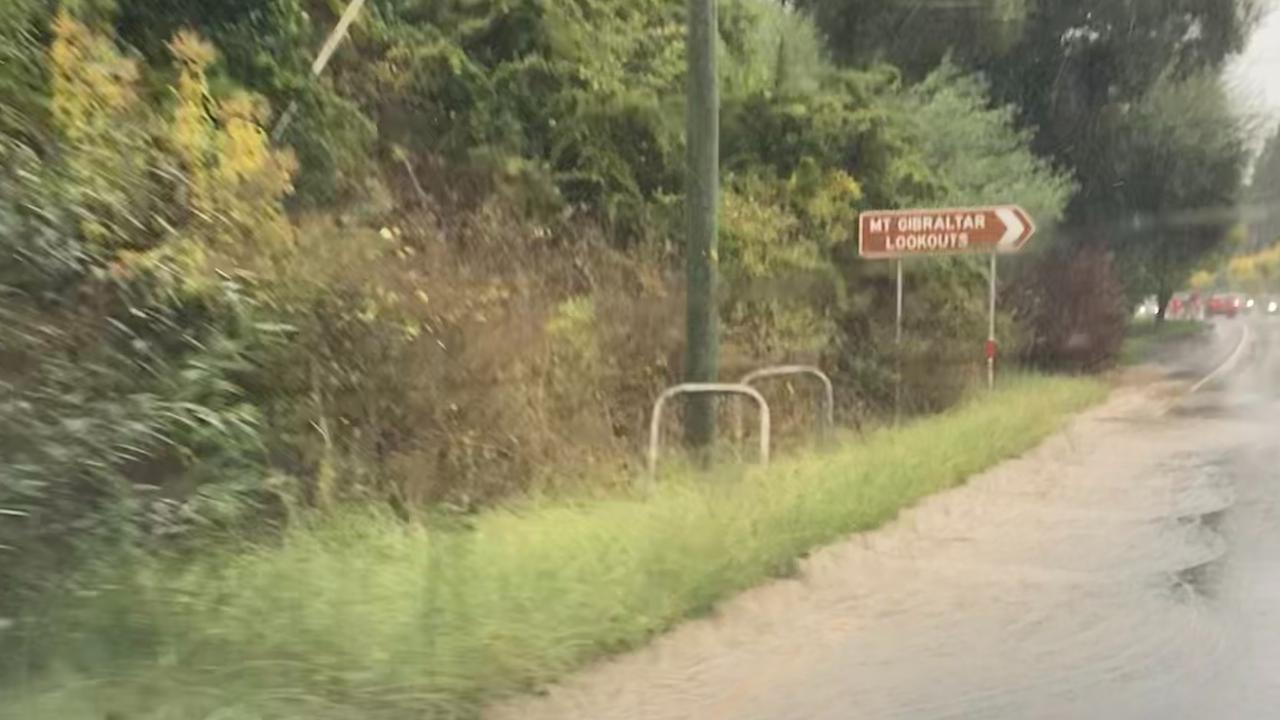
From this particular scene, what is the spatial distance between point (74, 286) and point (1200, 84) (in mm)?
26180

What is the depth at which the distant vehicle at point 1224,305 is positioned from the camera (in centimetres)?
5294

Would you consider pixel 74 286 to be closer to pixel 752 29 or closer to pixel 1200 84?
pixel 752 29

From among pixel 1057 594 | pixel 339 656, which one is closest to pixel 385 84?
pixel 1057 594

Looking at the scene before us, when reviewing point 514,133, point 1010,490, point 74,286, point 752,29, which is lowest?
point 1010,490

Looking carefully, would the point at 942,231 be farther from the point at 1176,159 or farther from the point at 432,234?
the point at 1176,159

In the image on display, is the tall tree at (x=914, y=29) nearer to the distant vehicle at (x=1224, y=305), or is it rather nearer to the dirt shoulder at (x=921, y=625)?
the dirt shoulder at (x=921, y=625)

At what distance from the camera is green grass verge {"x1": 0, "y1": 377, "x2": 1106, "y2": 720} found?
19.6 feet

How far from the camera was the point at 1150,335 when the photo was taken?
43562mm

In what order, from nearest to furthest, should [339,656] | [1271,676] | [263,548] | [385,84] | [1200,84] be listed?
[339,656]
[1271,676]
[263,548]
[385,84]
[1200,84]

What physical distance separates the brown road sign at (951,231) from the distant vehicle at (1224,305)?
123ft

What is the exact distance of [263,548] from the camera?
27.1 ft

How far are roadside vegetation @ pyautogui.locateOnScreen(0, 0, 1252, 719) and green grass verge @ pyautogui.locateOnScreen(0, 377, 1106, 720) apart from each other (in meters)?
0.03

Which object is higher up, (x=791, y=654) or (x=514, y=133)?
(x=514, y=133)

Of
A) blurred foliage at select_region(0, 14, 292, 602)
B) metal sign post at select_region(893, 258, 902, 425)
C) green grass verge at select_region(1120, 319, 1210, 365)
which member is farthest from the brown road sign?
green grass verge at select_region(1120, 319, 1210, 365)
